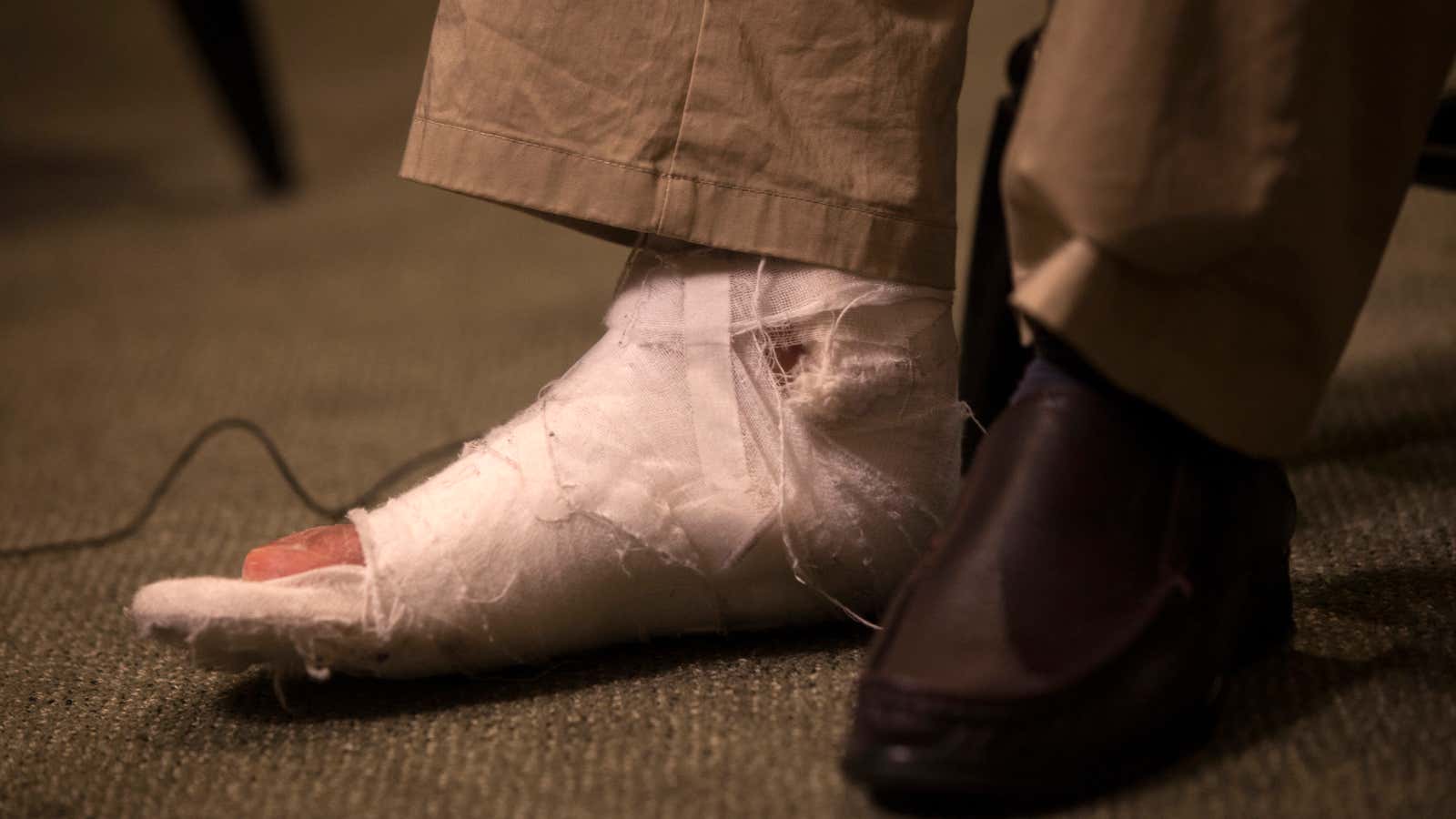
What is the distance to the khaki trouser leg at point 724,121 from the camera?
46 centimetres

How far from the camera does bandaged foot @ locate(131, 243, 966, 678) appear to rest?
1.46 ft

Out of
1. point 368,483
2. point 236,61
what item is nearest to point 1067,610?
point 368,483

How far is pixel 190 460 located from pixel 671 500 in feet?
1.69

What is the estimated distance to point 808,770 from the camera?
0.39 m

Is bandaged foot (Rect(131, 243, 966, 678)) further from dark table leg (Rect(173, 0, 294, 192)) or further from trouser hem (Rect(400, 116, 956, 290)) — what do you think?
dark table leg (Rect(173, 0, 294, 192))

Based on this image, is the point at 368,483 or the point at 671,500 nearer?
the point at 671,500

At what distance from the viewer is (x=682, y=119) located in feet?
1.56

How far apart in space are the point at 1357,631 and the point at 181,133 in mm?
2167

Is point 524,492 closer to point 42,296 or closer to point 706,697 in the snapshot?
point 706,697

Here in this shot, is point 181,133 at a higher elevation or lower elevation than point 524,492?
lower

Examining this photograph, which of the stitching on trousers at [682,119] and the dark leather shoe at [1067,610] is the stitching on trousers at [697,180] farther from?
the dark leather shoe at [1067,610]

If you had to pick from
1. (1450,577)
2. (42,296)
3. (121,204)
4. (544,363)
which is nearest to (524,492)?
(1450,577)

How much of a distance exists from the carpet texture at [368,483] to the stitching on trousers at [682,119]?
6.9 inches

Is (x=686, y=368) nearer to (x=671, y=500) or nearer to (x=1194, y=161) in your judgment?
(x=671, y=500)
